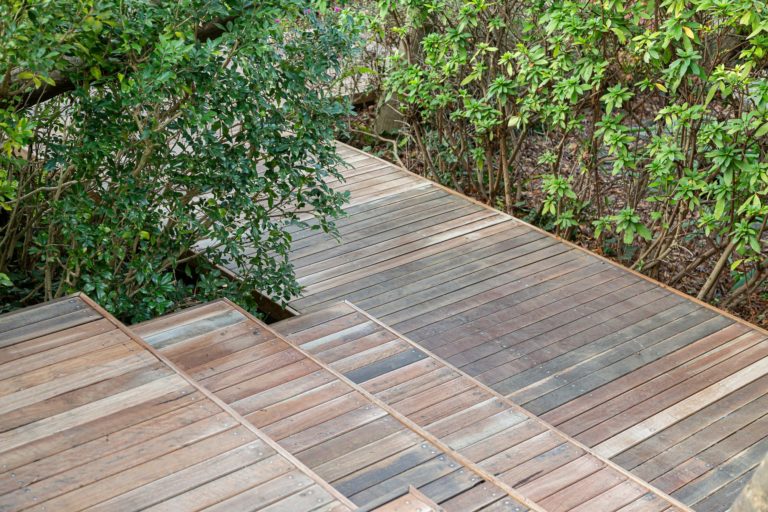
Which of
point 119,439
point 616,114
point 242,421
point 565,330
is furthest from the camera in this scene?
point 616,114

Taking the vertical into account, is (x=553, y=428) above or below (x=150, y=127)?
below

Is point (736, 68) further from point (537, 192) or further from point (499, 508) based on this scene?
point (499, 508)

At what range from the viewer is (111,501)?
2588mm

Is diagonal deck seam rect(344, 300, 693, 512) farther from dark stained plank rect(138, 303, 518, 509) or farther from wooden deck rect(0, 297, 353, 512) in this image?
wooden deck rect(0, 297, 353, 512)

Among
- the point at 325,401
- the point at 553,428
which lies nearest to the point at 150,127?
the point at 325,401

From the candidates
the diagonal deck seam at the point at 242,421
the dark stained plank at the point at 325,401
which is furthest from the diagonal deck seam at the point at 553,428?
the diagonal deck seam at the point at 242,421

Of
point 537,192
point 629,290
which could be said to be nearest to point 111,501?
point 629,290

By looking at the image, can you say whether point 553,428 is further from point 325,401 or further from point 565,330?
point 565,330

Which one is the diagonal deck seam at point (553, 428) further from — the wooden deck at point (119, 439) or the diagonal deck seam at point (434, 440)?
the wooden deck at point (119, 439)

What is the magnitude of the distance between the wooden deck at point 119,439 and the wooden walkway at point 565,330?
166cm

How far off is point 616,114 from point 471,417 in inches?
109

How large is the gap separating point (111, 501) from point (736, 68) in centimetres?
377

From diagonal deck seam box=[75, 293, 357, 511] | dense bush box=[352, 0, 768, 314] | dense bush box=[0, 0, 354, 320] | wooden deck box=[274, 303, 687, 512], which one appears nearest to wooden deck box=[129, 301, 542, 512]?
diagonal deck seam box=[75, 293, 357, 511]

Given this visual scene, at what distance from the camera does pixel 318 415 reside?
342cm
